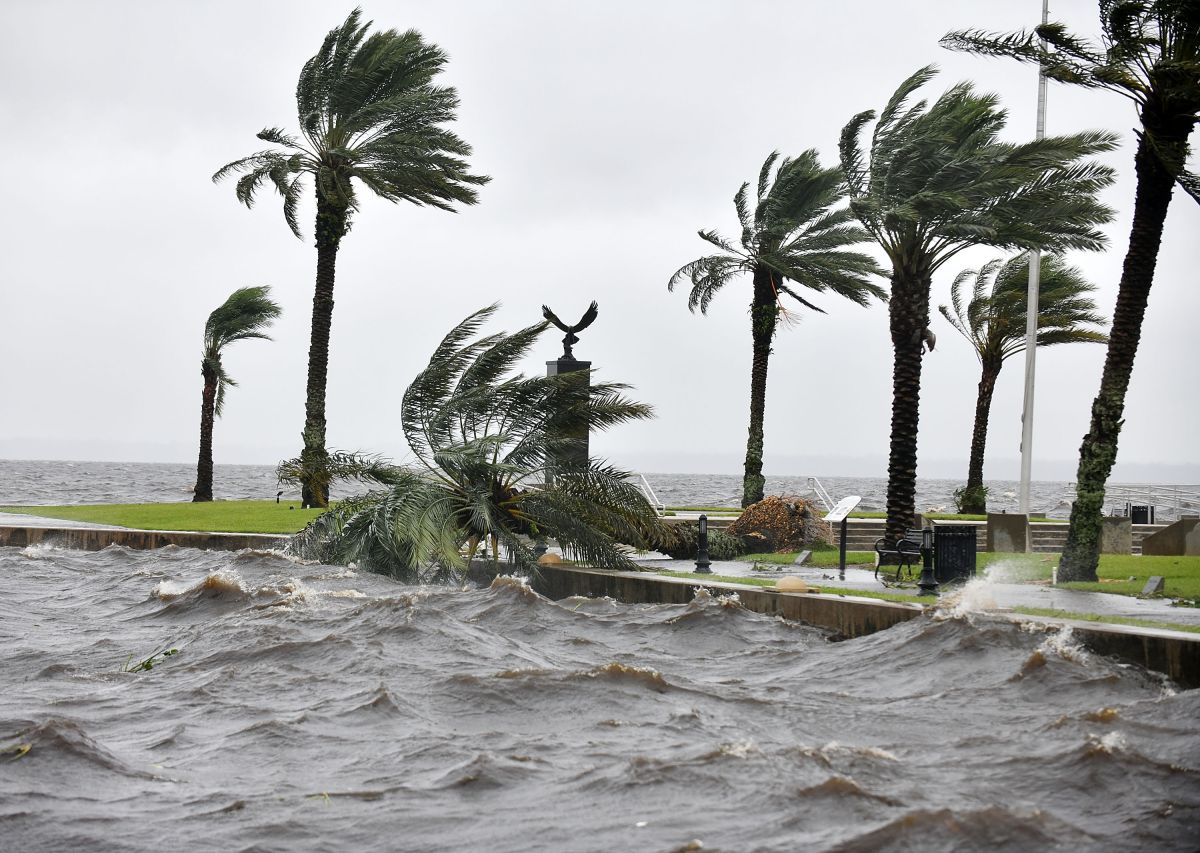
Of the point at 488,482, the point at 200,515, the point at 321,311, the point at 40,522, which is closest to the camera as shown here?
the point at 488,482

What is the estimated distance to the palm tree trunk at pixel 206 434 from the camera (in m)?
36.8

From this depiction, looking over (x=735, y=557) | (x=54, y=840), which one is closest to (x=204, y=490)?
(x=735, y=557)

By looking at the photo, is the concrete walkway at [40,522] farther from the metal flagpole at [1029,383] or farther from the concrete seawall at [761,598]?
the metal flagpole at [1029,383]

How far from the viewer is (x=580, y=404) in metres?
18.6

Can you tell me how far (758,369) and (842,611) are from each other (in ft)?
66.2

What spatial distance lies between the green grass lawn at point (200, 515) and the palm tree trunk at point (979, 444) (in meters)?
18.4

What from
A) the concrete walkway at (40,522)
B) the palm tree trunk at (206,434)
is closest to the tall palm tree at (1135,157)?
the concrete walkway at (40,522)

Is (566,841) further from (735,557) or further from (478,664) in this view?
(735,557)

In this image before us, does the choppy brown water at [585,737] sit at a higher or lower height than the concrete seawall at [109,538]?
lower

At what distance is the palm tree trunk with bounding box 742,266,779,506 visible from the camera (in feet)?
105

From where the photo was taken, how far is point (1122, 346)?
1606 cm

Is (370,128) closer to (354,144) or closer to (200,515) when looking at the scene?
(354,144)

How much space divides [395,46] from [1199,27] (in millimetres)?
19031

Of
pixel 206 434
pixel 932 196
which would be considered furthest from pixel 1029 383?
pixel 206 434
